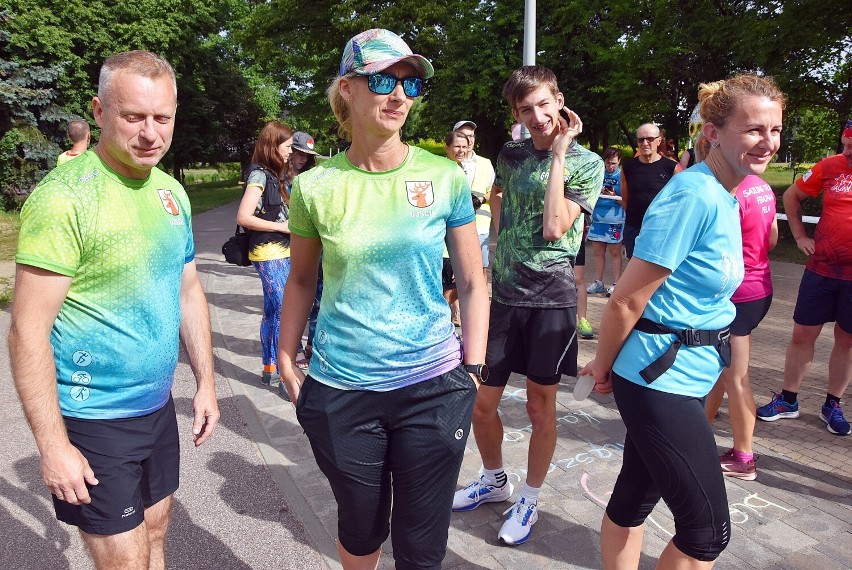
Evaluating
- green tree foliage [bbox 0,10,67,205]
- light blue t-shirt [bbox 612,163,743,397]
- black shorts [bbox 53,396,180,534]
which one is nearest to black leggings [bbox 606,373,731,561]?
light blue t-shirt [bbox 612,163,743,397]

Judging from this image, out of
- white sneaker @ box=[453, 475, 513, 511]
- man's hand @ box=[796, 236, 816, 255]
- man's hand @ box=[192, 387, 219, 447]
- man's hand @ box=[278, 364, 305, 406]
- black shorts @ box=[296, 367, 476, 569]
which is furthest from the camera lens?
man's hand @ box=[796, 236, 816, 255]

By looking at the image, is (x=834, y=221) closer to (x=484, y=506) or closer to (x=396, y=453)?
(x=484, y=506)

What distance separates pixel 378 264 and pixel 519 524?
5.83ft

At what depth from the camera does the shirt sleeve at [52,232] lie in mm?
1851

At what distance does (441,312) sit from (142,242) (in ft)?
3.30

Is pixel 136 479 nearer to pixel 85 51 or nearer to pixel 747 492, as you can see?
pixel 747 492

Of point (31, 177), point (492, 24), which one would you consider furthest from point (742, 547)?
point (31, 177)

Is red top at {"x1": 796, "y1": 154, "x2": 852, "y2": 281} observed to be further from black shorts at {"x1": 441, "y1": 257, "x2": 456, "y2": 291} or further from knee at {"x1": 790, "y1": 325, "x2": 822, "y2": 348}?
black shorts at {"x1": 441, "y1": 257, "x2": 456, "y2": 291}

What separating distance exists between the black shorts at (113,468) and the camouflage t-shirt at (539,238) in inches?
69.0

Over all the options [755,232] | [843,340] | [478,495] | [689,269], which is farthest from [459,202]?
[843,340]

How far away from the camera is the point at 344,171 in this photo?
83.8 inches

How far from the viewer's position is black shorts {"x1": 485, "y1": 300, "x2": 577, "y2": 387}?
3.13m

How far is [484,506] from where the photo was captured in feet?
11.6

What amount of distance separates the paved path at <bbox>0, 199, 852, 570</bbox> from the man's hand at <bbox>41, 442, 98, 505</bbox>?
4.51 feet
